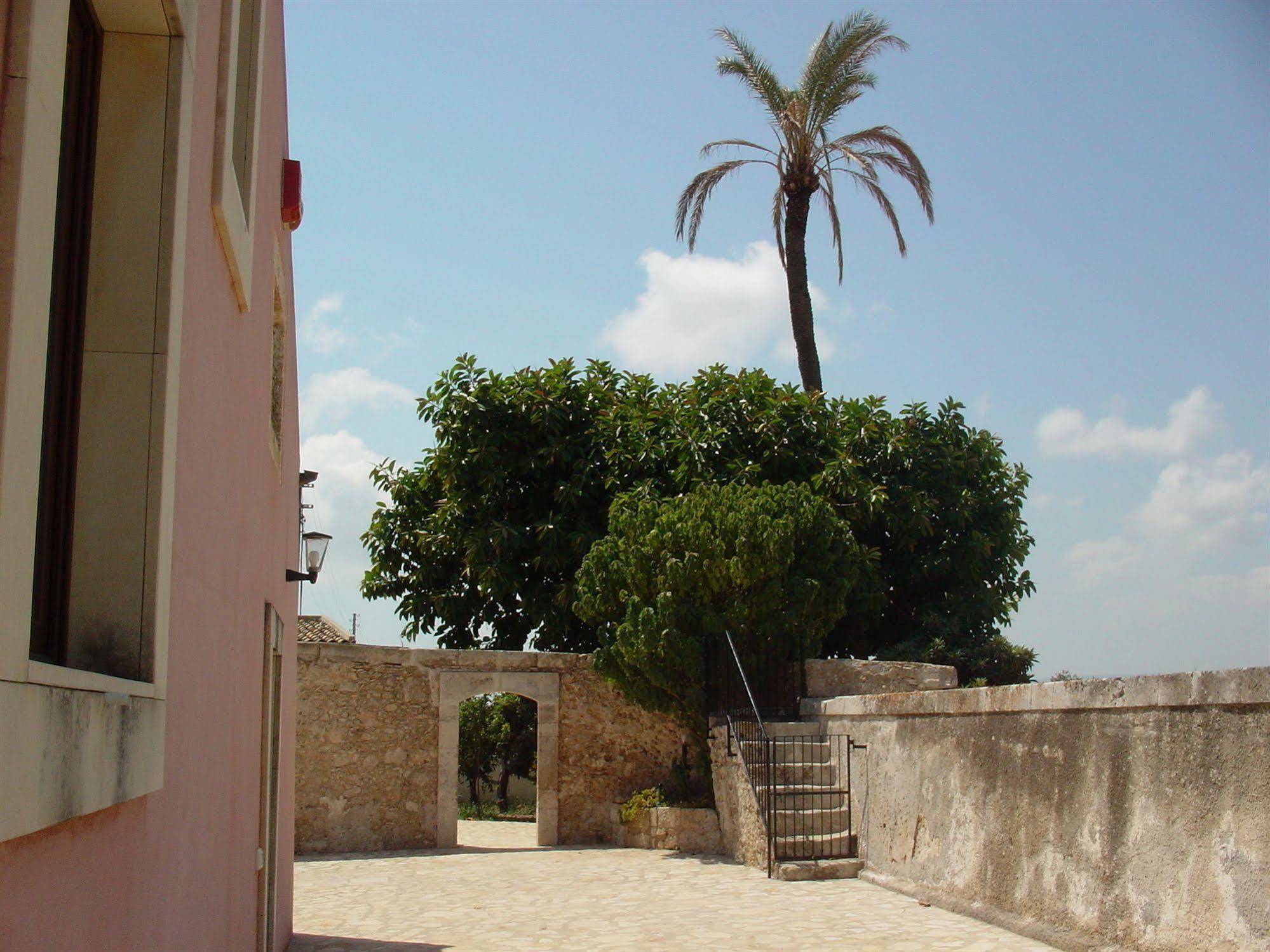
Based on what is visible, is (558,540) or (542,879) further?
(558,540)

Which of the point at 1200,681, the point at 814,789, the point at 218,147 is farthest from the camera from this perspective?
the point at 814,789

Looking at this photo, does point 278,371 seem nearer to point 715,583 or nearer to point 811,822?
point 811,822

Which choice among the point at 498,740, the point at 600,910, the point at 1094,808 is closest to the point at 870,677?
the point at 600,910

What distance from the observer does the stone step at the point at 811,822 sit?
10.9 metres

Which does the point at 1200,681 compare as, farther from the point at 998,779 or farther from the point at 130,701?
the point at 130,701

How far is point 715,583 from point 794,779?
2396 mm

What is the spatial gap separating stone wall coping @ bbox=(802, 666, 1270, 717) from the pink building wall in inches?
177

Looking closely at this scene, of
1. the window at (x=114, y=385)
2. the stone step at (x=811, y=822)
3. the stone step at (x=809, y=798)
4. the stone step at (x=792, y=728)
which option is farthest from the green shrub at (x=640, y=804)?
the window at (x=114, y=385)

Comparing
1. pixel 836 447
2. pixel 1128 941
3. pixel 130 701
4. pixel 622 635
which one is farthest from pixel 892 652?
pixel 130 701

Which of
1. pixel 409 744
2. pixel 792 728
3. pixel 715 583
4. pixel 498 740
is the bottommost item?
pixel 498 740

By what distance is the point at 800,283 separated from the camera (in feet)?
65.6

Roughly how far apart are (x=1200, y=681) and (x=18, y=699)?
18.4 ft

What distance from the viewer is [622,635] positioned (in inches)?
531

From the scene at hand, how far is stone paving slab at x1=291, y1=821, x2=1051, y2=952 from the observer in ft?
25.6
